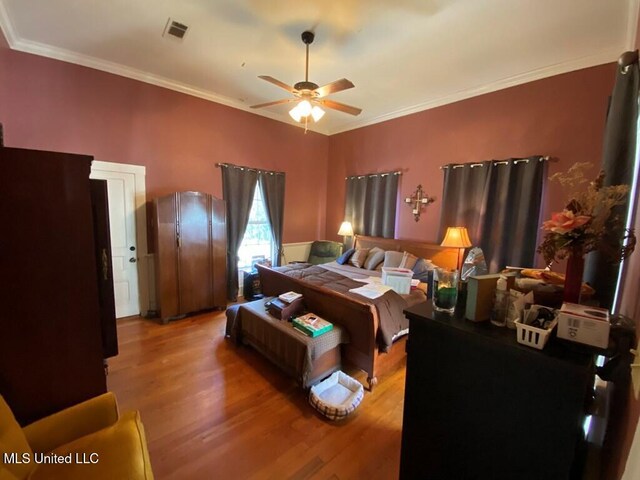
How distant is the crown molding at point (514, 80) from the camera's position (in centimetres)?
256

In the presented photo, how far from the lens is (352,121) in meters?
4.76

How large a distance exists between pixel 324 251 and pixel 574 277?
13.7 feet

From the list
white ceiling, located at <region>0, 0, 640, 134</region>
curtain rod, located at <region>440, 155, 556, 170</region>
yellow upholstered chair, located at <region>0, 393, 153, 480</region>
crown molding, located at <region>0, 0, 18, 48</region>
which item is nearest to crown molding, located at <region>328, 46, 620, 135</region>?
white ceiling, located at <region>0, 0, 640, 134</region>

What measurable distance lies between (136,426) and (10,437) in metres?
0.43

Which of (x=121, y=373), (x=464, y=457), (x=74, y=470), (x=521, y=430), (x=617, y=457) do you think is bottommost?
(x=121, y=373)

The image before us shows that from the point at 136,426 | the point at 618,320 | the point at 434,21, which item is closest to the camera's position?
the point at 618,320

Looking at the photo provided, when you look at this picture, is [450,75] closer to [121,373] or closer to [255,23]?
[255,23]

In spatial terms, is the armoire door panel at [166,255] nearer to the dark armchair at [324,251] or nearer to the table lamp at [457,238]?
Result: the dark armchair at [324,251]

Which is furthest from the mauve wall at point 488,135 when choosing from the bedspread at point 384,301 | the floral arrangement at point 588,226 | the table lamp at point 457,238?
the floral arrangement at point 588,226

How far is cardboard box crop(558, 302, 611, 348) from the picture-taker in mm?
840

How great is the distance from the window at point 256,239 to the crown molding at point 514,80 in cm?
244

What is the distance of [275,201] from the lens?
472 cm

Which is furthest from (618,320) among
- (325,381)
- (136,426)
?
(136,426)

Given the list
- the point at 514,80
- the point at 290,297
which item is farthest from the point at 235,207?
the point at 514,80
